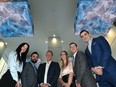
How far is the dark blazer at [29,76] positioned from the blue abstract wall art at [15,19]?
4.20 meters

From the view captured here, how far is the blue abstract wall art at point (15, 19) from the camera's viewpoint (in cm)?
781

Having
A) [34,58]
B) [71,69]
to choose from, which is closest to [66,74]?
[71,69]

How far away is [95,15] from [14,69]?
598cm

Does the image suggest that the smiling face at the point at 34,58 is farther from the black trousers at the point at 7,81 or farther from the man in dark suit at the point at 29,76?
the black trousers at the point at 7,81

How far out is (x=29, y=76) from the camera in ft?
12.4

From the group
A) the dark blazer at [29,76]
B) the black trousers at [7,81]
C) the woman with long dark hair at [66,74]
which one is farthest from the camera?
the woman with long dark hair at [66,74]

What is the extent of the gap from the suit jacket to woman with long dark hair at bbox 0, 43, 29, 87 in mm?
1206

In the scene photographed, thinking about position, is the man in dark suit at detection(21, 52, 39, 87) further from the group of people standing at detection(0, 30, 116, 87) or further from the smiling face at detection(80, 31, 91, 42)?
the smiling face at detection(80, 31, 91, 42)

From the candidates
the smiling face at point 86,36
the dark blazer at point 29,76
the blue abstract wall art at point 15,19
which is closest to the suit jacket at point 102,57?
the smiling face at point 86,36

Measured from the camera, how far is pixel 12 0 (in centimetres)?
746

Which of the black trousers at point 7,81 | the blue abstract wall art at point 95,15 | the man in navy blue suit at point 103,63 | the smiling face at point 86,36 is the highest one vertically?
the blue abstract wall art at point 95,15

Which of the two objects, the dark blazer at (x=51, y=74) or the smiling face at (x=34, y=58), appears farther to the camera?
the smiling face at (x=34, y=58)

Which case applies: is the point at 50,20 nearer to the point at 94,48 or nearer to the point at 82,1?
the point at 82,1

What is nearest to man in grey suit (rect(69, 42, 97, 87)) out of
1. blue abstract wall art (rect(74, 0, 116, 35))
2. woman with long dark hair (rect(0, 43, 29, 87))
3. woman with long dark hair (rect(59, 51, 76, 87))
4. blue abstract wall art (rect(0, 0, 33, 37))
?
woman with long dark hair (rect(59, 51, 76, 87))
